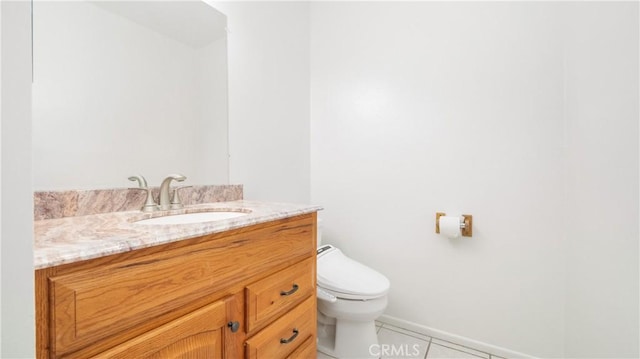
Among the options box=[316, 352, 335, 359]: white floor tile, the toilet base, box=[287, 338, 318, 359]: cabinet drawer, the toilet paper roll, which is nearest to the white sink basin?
box=[287, 338, 318, 359]: cabinet drawer

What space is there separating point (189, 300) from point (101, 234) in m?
0.25

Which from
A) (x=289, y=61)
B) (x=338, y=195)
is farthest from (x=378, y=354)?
(x=289, y=61)

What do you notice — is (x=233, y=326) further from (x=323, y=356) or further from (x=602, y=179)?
(x=602, y=179)

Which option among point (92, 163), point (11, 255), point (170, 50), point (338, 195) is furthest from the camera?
point (338, 195)

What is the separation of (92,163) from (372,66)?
1565 mm

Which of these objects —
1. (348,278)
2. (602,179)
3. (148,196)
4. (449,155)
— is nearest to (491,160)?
(449,155)

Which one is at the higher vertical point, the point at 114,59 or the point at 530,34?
the point at 530,34

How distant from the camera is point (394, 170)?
175cm

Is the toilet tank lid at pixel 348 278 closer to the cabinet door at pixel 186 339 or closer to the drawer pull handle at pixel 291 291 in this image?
the drawer pull handle at pixel 291 291

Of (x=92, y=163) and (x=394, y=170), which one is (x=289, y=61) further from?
(x=92, y=163)

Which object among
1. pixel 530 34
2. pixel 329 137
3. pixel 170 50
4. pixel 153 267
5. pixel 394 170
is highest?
pixel 530 34

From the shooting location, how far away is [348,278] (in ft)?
4.61

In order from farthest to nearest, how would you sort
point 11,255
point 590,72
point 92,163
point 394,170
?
1. point 394,170
2. point 590,72
3. point 92,163
4. point 11,255

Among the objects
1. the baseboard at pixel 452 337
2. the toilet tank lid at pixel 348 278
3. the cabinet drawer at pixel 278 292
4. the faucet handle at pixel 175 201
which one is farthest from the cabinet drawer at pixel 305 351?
the baseboard at pixel 452 337
